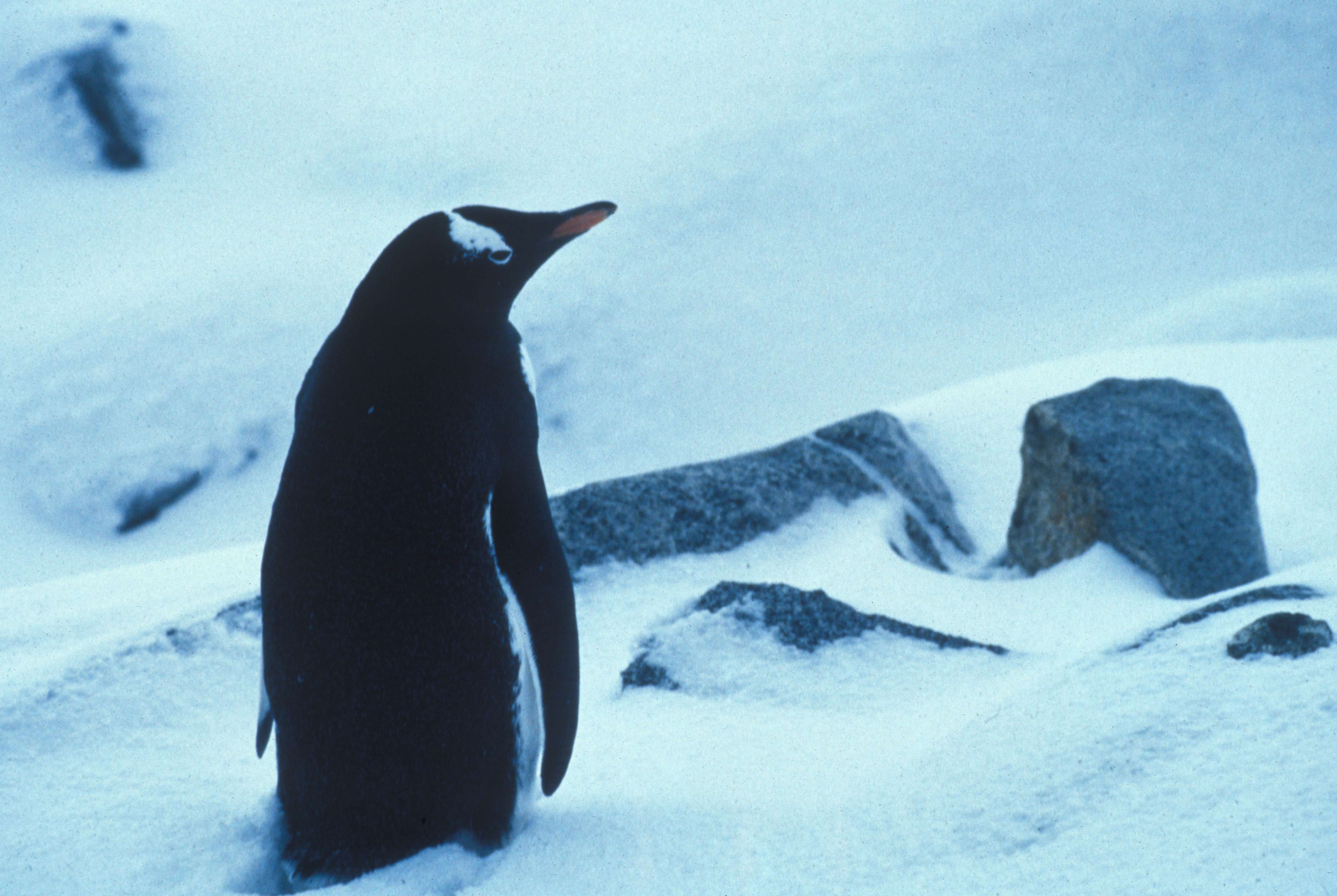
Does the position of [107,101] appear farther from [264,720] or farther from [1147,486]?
[264,720]

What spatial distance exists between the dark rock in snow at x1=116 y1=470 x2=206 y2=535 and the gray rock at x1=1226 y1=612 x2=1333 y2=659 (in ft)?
20.6

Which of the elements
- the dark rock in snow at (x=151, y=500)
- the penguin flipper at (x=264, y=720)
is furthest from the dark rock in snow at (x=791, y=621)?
the dark rock in snow at (x=151, y=500)

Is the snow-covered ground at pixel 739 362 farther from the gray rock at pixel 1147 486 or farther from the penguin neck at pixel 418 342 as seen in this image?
the penguin neck at pixel 418 342

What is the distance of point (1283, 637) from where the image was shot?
145 centimetres

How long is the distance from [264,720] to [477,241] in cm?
75

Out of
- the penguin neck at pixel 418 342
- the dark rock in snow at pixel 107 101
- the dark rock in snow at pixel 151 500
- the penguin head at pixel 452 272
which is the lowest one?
the dark rock in snow at pixel 151 500

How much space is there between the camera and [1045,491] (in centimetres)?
342

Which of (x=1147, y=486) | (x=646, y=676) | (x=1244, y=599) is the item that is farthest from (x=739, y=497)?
(x=1244, y=599)

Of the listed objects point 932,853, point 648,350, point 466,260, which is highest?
point 466,260

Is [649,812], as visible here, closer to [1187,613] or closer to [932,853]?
[932,853]

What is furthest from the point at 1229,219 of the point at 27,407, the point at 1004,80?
the point at 27,407

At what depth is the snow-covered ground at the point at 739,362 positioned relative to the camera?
1349 mm

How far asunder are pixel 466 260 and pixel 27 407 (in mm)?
6673

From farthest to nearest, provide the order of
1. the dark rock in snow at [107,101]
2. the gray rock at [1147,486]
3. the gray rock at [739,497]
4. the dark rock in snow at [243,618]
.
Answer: the dark rock in snow at [107,101], the gray rock at [1147,486], the gray rock at [739,497], the dark rock in snow at [243,618]
